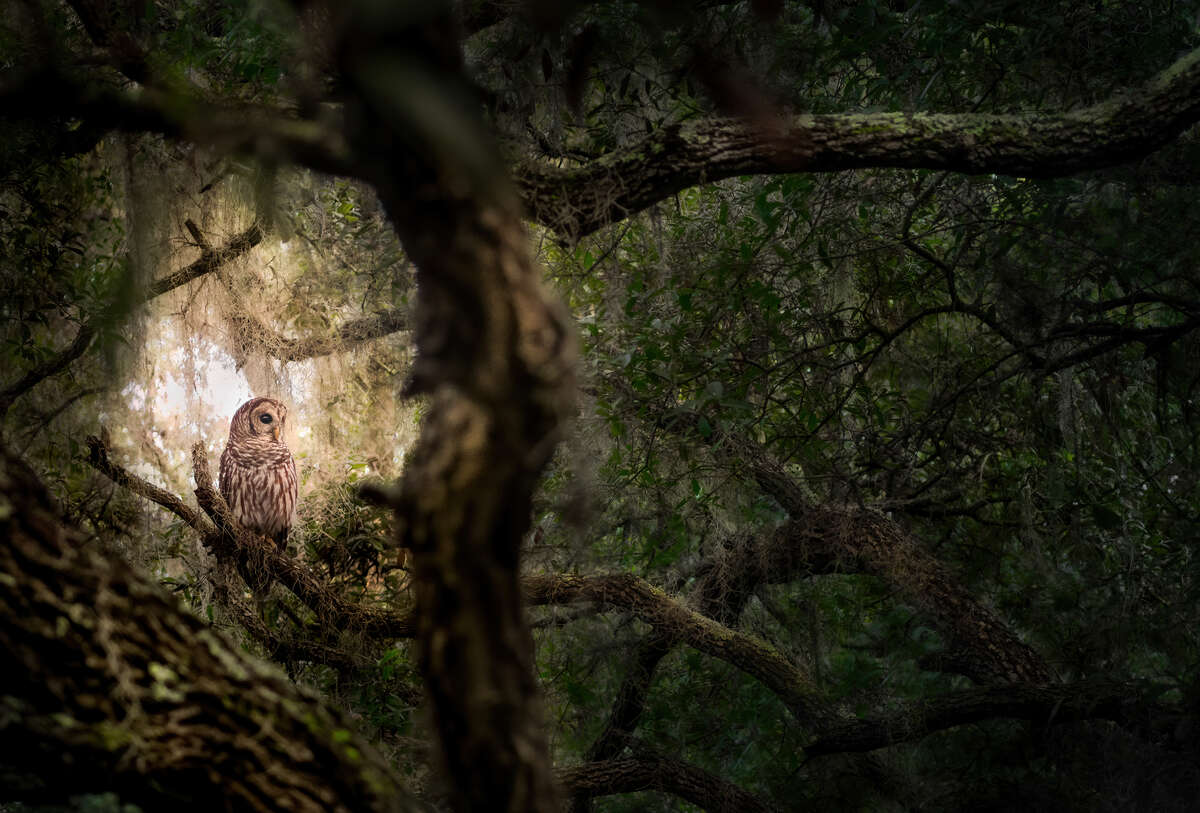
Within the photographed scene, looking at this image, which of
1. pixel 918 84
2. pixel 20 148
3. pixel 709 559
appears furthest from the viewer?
pixel 709 559

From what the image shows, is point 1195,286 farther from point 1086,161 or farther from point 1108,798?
point 1108,798

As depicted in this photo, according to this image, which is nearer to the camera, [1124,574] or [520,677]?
[520,677]

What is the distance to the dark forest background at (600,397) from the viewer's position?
997mm

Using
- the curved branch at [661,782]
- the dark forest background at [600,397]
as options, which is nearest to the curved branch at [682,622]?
the dark forest background at [600,397]

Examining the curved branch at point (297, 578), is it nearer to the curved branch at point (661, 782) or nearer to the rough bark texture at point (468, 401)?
the curved branch at point (661, 782)

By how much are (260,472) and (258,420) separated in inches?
11.0

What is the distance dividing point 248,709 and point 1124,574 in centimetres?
328

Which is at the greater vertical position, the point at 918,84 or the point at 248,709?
the point at 918,84

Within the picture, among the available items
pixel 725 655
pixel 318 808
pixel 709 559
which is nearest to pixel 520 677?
pixel 318 808

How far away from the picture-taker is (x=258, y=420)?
13.7ft

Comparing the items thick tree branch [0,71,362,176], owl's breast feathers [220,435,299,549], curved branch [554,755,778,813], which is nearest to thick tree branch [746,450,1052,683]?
curved branch [554,755,778,813]

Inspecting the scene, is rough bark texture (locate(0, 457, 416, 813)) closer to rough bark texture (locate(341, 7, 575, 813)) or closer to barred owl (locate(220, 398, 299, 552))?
rough bark texture (locate(341, 7, 575, 813))

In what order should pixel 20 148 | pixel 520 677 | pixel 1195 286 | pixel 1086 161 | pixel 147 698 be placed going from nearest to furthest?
pixel 520 677, pixel 147 698, pixel 1086 161, pixel 20 148, pixel 1195 286

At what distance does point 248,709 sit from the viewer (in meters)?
1.15
